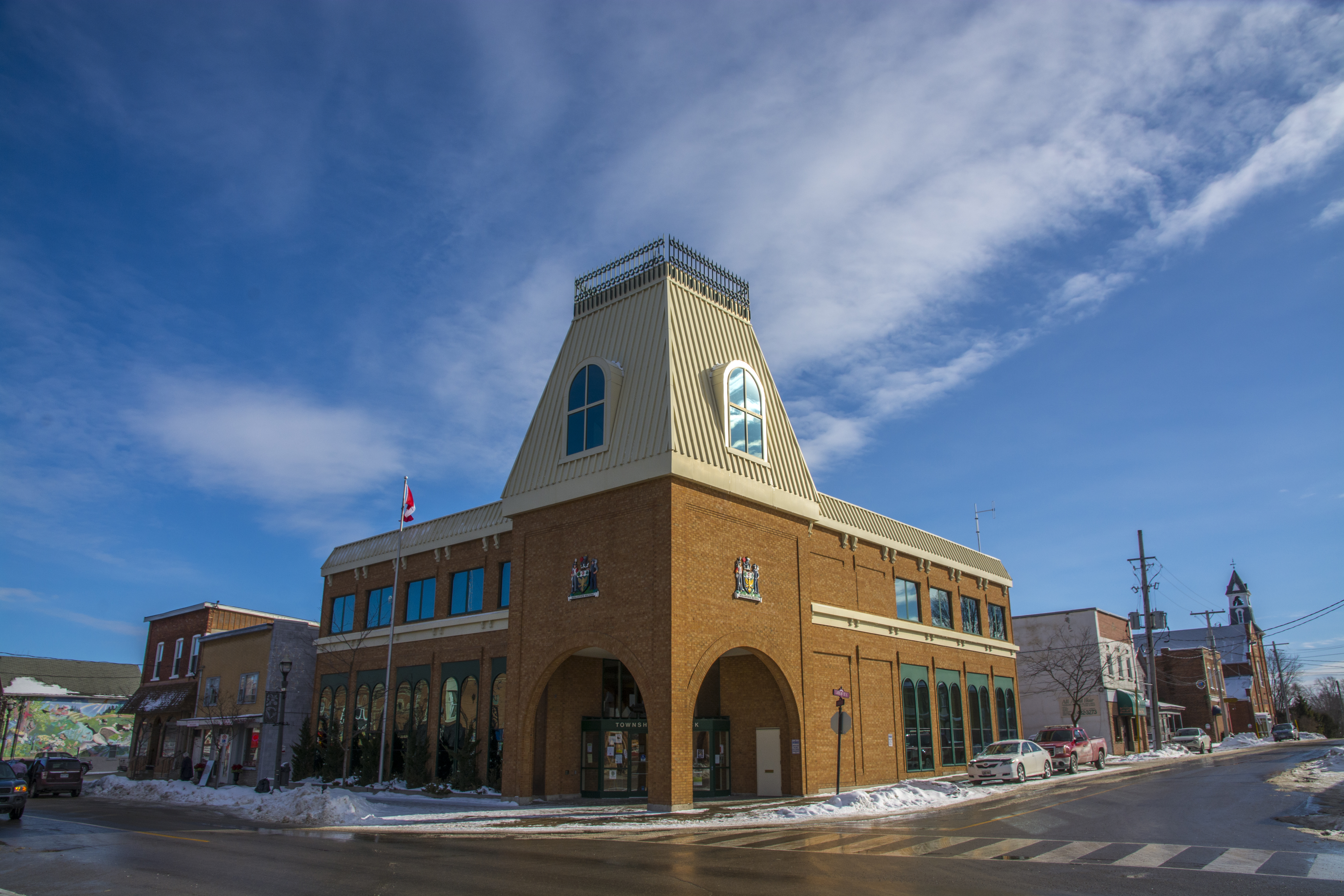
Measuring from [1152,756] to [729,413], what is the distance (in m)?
39.1

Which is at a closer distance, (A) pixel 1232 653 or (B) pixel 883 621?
(B) pixel 883 621

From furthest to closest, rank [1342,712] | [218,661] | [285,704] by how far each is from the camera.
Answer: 1. [1342,712]
2. [218,661]
3. [285,704]

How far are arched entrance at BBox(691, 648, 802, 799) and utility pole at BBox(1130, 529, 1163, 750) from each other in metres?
34.0

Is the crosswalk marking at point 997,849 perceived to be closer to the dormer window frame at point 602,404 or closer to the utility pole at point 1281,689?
the dormer window frame at point 602,404

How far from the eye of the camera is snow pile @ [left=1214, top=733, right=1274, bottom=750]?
67062mm

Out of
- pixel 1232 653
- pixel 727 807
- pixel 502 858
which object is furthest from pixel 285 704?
pixel 1232 653

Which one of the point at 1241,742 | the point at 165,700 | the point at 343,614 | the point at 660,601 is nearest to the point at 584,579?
the point at 660,601

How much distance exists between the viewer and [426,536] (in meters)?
36.2

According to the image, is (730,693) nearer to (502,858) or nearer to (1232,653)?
(502,858)

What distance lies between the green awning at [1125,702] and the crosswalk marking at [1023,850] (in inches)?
1798

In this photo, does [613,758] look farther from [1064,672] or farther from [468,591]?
[1064,672]

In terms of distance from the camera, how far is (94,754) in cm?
6166

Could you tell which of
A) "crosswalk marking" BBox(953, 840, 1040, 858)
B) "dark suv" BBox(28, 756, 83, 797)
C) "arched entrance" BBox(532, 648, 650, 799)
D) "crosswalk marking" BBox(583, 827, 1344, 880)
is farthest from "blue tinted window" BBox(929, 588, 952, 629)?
"dark suv" BBox(28, 756, 83, 797)

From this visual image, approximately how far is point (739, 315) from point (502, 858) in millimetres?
20637
